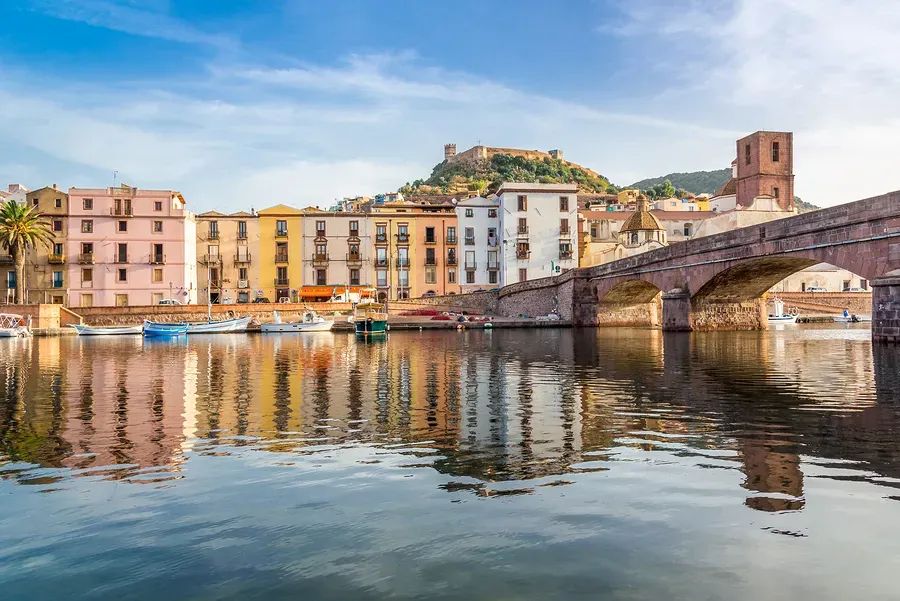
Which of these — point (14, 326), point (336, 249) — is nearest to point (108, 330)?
point (14, 326)

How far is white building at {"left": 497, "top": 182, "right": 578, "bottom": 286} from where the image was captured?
77188 mm

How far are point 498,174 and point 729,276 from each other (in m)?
133

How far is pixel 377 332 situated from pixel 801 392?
3596cm

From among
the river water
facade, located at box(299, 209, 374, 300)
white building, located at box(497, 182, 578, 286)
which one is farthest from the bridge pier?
facade, located at box(299, 209, 374, 300)

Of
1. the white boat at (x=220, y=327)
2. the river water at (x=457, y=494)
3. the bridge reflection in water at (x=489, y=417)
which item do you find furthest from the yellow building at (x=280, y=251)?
the river water at (x=457, y=494)

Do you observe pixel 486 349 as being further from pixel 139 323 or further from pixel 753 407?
pixel 139 323

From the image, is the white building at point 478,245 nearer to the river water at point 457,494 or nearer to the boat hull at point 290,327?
the boat hull at point 290,327

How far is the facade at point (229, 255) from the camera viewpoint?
75.1 m

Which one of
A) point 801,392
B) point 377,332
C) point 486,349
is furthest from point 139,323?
point 801,392

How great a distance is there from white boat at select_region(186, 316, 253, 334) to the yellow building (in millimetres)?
16861

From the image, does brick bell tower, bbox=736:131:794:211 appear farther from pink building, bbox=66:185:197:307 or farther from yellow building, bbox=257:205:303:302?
pink building, bbox=66:185:197:307

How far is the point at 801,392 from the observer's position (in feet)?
50.9

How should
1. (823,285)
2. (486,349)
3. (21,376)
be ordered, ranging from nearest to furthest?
1. (21,376)
2. (486,349)
3. (823,285)

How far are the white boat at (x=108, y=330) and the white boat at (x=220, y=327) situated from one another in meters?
4.64
